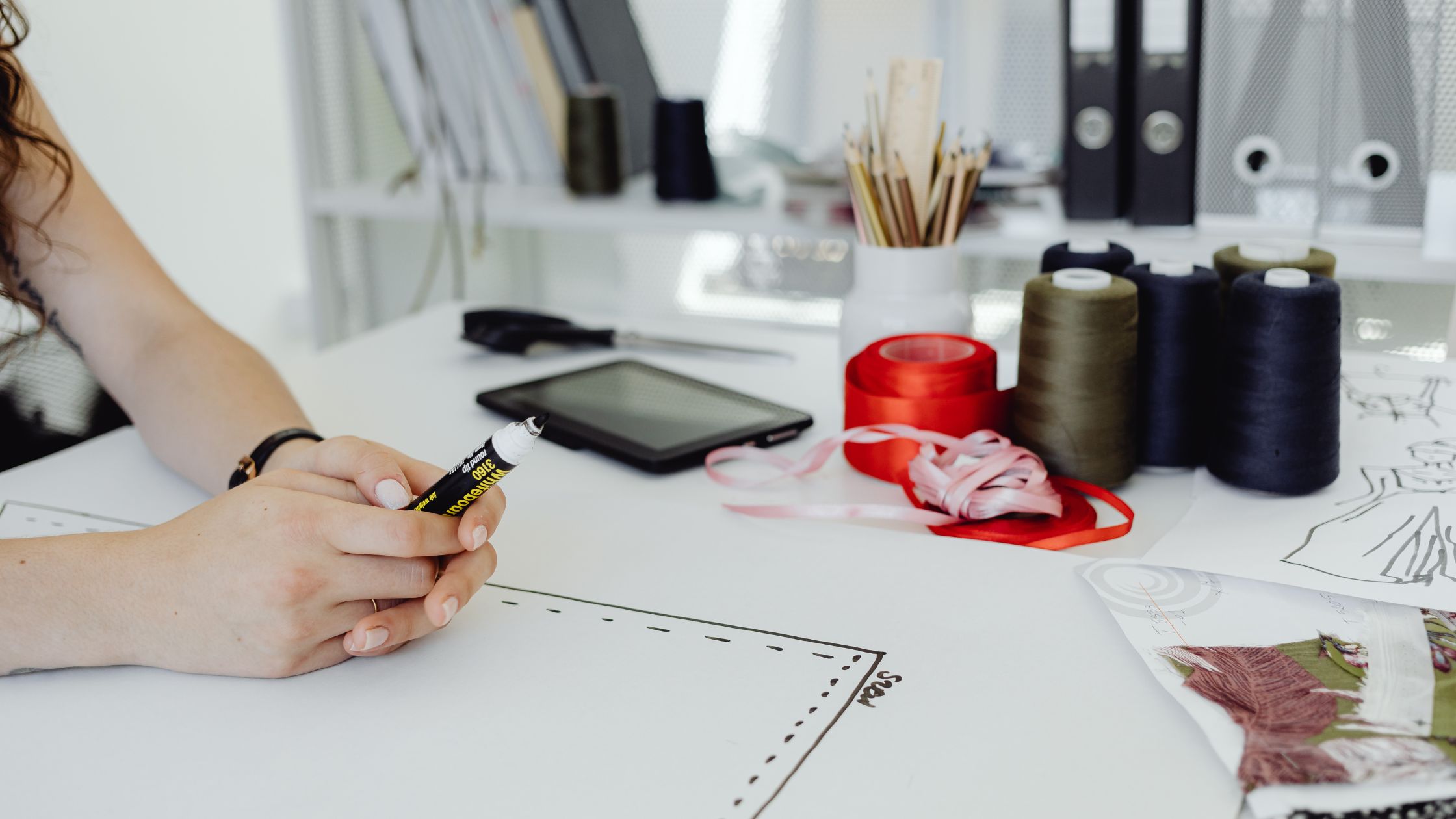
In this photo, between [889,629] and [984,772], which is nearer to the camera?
[984,772]

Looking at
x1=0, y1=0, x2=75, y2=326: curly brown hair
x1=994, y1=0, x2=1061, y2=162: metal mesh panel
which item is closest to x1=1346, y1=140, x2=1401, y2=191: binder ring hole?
x1=994, y1=0, x2=1061, y2=162: metal mesh panel

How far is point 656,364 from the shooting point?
1.08 metres

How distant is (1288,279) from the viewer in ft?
2.34

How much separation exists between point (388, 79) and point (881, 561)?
1.51m

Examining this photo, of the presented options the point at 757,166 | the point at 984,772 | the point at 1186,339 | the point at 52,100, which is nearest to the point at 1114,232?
the point at 757,166

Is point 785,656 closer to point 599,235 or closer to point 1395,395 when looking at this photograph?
point 1395,395

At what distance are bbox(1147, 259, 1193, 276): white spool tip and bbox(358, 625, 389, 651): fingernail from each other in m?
0.53

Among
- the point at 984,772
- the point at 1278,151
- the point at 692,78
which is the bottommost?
the point at 984,772

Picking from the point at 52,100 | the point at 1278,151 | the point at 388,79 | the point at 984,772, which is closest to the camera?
the point at 984,772

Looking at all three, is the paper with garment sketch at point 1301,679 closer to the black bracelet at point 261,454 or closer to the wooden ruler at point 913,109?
the wooden ruler at point 913,109

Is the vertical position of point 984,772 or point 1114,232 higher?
point 1114,232

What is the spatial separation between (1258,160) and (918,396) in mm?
1003

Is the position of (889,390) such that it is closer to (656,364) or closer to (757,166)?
(656,364)

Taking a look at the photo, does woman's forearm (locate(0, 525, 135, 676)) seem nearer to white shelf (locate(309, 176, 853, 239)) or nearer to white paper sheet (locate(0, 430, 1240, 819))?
white paper sheet (locate(0, 430, 1240, 819))
